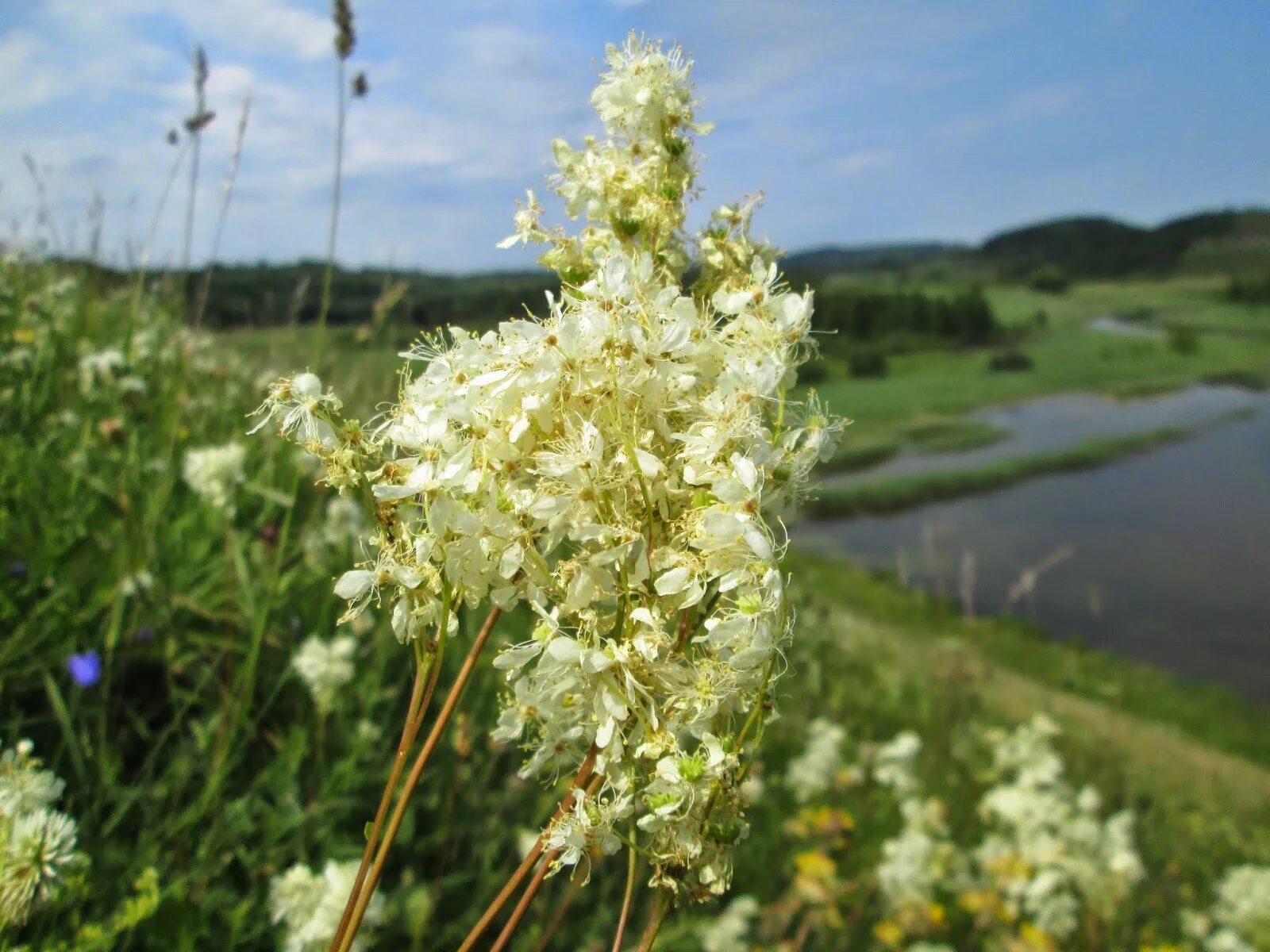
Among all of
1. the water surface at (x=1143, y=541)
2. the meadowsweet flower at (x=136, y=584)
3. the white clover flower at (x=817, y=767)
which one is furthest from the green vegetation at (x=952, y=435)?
the meadowsweet flower at (x=136, y=584)

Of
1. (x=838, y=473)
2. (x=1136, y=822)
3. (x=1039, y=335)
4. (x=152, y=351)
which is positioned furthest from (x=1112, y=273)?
(x=152, y=351)

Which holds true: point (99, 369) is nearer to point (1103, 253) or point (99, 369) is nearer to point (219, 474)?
point (219, 474)

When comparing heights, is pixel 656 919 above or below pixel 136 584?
above

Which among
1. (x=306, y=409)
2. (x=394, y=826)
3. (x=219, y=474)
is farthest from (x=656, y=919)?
(x=219, y=474)

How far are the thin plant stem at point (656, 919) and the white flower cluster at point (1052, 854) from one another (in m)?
4.18

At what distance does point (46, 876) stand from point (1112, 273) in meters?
47.9

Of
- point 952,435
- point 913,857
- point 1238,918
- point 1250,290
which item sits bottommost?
point 952,435

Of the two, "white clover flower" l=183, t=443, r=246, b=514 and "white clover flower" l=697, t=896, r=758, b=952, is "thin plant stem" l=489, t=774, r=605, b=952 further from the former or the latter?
"white clover flower" l=183, t=443, r=246, b=514

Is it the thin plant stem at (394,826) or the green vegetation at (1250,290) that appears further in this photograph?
the green vegetation at (1250,290)

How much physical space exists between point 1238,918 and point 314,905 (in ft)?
17.3

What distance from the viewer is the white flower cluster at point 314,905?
206cm

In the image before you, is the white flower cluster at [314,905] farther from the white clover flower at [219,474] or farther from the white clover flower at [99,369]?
the white clover flower at [99,369]

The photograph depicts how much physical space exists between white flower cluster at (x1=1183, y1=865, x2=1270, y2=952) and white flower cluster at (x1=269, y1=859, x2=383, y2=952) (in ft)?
15.8

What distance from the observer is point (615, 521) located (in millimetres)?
1038
